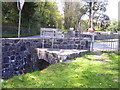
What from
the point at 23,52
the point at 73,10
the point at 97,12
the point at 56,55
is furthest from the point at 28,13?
the point at 97,12

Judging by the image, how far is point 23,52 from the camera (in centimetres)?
562

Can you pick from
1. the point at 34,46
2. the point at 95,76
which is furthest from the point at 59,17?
the point at 95,76

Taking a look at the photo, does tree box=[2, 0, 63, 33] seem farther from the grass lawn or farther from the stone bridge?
the grass lawn

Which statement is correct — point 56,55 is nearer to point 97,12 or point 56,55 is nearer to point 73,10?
point 73,10

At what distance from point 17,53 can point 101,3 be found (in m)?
25.4

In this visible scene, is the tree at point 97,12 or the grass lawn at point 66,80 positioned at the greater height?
the tree at point 97,12

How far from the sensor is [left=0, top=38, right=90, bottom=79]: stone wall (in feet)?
15.9

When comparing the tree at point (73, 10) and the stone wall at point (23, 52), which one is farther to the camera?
the tree at point (73, 10)

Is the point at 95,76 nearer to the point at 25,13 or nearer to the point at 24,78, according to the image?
the point at 24,78

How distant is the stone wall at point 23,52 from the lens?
A: 15.9ft

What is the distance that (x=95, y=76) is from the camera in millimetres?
3014

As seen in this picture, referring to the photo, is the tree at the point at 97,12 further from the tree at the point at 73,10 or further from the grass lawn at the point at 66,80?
the grass lawn at the point at 66,80

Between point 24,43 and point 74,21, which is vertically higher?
point 74,21

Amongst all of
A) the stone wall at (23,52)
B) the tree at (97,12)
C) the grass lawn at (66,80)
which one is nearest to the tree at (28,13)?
the tree at (97,12)
